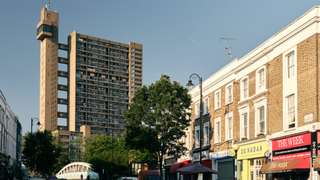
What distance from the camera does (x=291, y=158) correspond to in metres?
22.5

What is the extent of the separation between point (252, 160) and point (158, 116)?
12.7 meters

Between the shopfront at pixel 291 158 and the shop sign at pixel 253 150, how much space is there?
1.19 metres

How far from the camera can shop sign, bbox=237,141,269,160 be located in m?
26.2

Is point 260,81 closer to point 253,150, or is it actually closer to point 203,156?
point 253,150

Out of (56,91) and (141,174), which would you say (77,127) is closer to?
(56,91)

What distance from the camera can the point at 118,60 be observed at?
577 ft

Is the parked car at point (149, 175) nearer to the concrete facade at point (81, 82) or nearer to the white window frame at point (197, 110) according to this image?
the white window frame at point (197, 110)

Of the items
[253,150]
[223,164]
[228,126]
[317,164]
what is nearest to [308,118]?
[317,164]

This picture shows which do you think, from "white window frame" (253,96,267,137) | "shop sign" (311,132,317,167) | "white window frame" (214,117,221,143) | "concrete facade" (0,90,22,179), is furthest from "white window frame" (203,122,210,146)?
"concrete facade" (0,90,22,179)

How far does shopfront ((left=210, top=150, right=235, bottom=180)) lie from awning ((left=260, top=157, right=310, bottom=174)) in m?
7.15

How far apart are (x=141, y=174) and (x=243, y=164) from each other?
441 inches

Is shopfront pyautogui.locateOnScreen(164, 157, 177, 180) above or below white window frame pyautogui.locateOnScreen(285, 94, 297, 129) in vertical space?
below

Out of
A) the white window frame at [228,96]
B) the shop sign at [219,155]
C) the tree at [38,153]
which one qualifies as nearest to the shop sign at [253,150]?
the shop sign at [219,155]

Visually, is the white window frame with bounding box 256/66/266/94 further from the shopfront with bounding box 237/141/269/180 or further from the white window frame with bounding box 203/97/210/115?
the white window frame with bounding box 203/97/210/115
